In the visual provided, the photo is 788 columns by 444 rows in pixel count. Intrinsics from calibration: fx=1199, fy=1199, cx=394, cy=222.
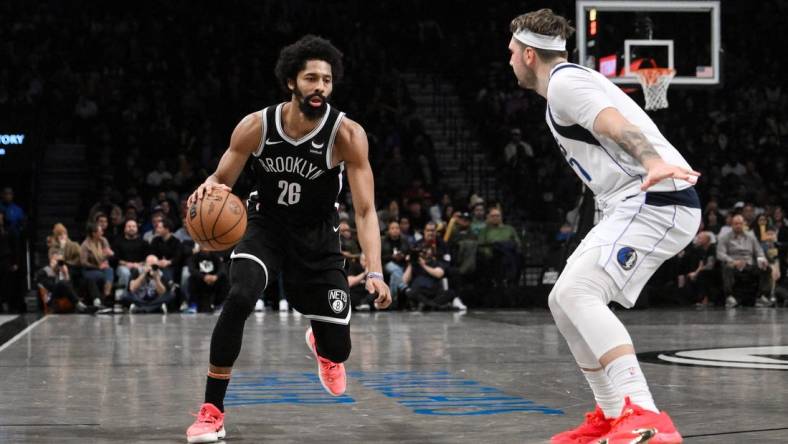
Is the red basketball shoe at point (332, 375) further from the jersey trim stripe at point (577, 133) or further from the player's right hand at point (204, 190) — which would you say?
the jersey trim stripe at point (577, 133)

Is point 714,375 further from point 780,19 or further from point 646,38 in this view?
point 780,19

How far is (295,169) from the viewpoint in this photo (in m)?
6.05

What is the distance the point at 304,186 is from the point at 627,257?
184 centimetres

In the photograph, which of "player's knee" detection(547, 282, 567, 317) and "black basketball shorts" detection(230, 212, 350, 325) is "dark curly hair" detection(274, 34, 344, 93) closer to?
"black basketball shorts" detection(230, 212, 350, 325)

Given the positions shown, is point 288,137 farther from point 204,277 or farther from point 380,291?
point 204,277

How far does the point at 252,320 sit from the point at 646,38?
21.8 ft

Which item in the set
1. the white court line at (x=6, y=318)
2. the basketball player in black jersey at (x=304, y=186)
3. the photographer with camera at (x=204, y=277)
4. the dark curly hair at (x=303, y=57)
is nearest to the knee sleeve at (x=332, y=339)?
the basketball player in black jersey at (x=304, y=186)

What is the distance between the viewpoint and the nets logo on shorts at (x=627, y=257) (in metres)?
4.99

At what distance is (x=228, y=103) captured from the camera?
2256cm

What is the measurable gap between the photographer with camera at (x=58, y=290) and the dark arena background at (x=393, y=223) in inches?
1.2

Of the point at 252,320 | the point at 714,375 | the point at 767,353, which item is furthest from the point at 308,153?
the point at 252,320

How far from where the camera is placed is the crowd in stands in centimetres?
1695

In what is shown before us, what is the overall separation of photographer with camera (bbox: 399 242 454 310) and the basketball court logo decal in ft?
23.2

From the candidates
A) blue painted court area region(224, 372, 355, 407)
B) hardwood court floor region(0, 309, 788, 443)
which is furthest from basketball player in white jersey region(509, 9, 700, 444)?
blue painted court area region(224, 372, 355, 407)
